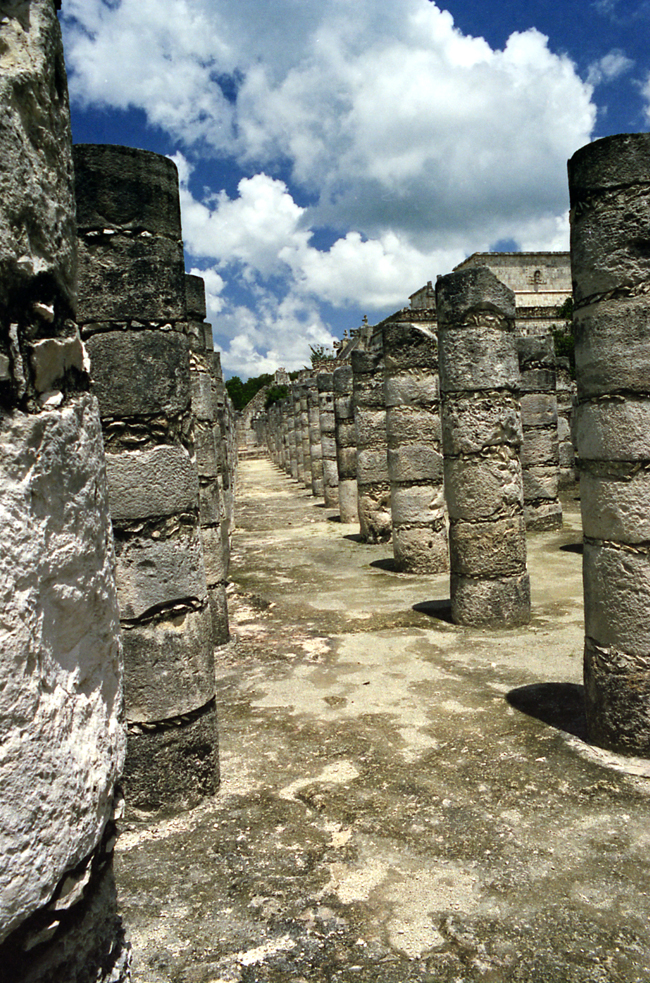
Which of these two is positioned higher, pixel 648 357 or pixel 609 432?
pixel 648 357

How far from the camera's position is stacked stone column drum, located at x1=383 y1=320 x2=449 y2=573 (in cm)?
988

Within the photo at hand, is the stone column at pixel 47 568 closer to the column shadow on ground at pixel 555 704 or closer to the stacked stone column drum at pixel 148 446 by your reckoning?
the stacked stone column drum at pixel 148 446

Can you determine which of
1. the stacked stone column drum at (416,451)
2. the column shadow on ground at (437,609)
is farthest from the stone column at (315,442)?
the column shadow on ground at (437,609)

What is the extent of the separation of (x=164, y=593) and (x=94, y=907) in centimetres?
277

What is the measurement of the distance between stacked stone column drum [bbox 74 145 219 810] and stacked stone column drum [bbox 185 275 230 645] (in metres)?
2.70

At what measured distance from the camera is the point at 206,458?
7488 millimetres

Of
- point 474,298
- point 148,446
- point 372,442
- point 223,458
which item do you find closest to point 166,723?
point 148,446

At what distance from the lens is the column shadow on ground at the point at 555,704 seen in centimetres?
483

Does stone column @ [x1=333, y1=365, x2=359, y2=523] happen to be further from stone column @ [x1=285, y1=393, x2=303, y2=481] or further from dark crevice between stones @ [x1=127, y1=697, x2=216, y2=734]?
dark crevice between stones @ [x1=127, y1=697, x2=216, y2=734]

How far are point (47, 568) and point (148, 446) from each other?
2901mm

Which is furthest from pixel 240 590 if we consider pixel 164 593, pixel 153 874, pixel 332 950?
pixel 332 950

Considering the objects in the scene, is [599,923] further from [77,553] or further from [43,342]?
[43,342]

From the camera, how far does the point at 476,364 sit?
7188 millimetres

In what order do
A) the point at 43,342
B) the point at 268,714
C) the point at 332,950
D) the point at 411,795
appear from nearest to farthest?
the point at 43,342 < the point at 332,950 < the point at 411,795 < the point at 268,714
